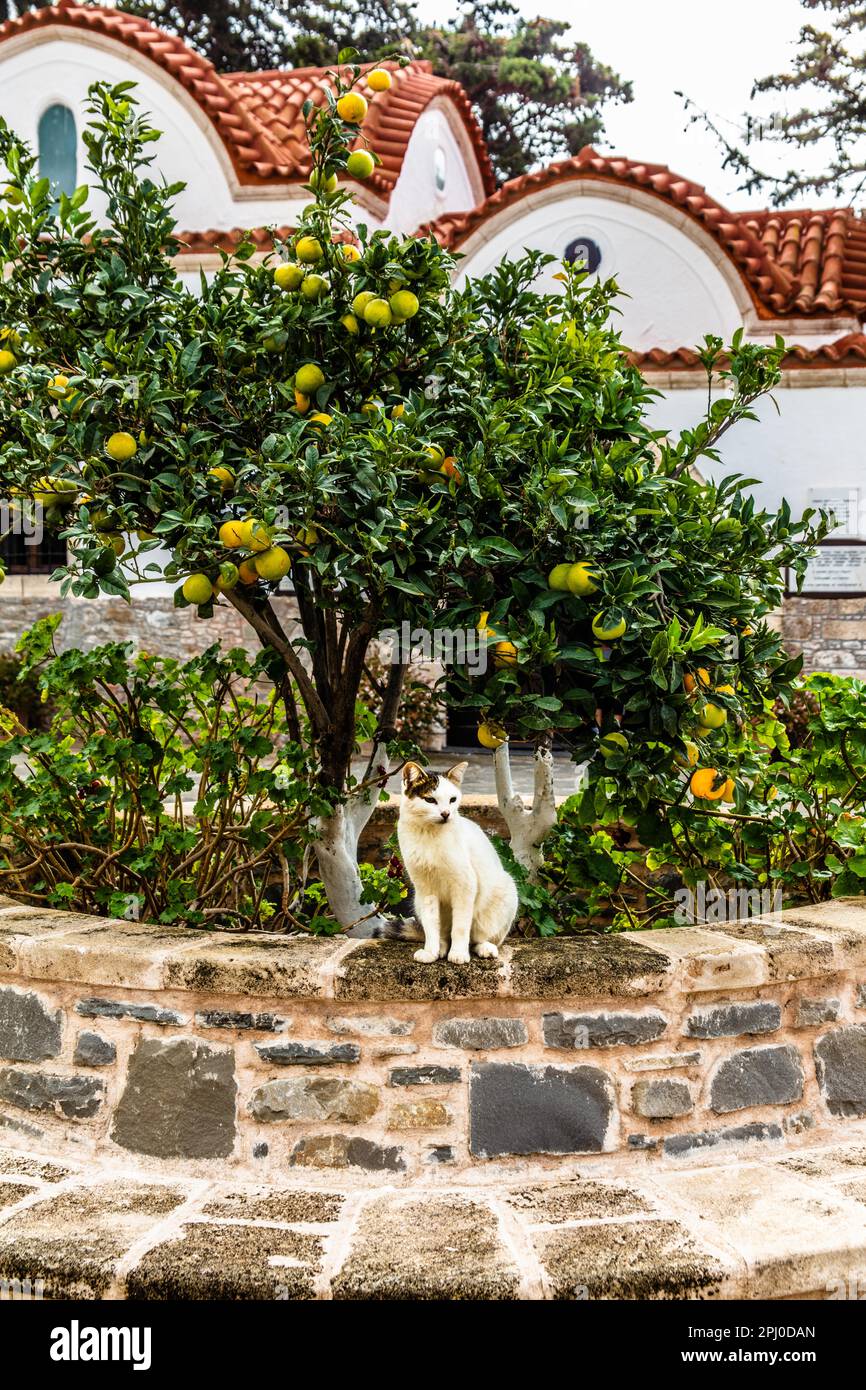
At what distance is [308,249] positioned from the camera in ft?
8.91

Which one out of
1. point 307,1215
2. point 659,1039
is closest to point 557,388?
point 659,1039

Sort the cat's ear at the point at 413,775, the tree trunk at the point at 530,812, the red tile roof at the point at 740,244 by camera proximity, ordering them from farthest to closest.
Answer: the red tile roof at the point at 740,244 < the tree trunk at the point at 530,812 < the cat's ear at the point at 413,775

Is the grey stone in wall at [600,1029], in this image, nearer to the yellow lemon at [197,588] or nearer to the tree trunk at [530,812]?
the tree trunk at [530,812]

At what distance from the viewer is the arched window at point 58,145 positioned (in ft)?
35.1

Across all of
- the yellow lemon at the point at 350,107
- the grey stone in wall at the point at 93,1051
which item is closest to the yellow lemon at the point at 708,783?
the grey stone in wall at the point at 93,1051

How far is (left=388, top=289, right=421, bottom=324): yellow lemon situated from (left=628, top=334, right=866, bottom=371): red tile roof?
276 inches

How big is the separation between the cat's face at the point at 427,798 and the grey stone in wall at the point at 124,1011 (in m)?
0.74

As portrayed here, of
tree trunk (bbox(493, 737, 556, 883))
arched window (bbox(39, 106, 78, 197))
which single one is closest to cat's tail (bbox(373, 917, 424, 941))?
tree trunk (bbox(493, 737, 556, 883))

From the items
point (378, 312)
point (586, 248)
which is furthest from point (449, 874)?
point (586, 248)

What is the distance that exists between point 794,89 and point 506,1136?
58.0ft

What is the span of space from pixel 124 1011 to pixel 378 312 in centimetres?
183

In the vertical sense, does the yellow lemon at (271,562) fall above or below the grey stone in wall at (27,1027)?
above

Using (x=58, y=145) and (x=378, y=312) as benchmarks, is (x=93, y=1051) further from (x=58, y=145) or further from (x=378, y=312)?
(x=58, y=145)

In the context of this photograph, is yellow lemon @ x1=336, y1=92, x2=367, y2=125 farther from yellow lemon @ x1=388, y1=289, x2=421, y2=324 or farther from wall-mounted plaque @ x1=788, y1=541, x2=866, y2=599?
wall-mounted plaque @ x1=788, y1=541, x2=866, y2=599
